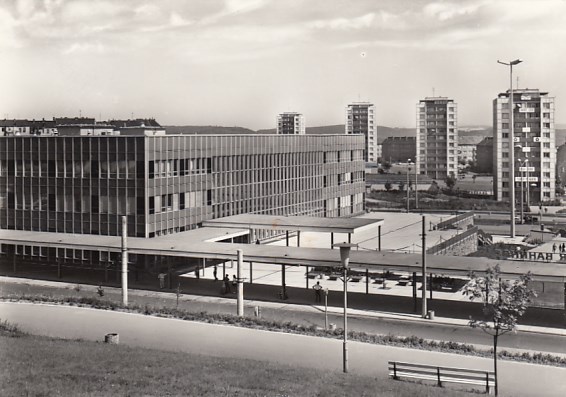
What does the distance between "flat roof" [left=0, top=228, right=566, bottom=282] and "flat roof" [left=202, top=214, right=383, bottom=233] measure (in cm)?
268

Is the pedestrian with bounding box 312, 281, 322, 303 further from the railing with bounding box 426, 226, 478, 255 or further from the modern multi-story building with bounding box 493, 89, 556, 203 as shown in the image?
the modern multi-story building with bounding box 493, 89, 556, 203

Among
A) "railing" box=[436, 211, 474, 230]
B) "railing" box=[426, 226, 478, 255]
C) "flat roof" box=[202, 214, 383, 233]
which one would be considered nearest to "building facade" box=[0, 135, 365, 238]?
"flat roof" box=[202, 214, 383, 233]

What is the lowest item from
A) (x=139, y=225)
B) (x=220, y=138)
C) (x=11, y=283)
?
(x=11, y=283)

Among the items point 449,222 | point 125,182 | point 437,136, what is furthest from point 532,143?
point 125,182

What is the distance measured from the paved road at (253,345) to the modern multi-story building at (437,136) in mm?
152507

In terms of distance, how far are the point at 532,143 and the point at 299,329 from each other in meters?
99.1

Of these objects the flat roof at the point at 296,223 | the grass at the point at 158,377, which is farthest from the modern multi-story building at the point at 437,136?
the grass at the point at 158,377

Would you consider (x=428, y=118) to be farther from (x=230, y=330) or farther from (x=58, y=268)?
(x=230, y=330)

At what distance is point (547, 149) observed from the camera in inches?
4727

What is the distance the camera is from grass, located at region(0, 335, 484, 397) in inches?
789

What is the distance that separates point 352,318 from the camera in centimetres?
3659

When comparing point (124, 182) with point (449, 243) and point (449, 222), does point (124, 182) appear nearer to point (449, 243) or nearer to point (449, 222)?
point (449, 243)

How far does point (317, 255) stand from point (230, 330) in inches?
450

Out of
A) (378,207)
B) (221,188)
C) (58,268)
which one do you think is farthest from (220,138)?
(378,207)
